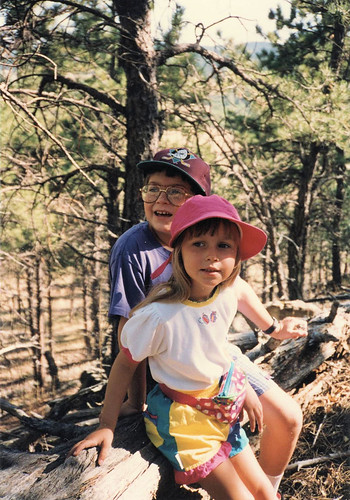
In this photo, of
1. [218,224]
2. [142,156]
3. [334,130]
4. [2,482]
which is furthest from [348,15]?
[2,482]

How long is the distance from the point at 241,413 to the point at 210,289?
732 mm

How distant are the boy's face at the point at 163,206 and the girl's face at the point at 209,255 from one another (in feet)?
1.66

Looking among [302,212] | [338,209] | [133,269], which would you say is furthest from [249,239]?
[338,209]

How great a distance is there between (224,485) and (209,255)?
1.01m

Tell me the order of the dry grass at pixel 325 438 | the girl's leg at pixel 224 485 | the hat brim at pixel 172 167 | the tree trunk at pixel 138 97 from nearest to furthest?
the girl's leg at pixel 224 485 → the hat brim at pixel 172 167 → the dry grass at pixel 325 438 → the tree trunk at pixel 138 97

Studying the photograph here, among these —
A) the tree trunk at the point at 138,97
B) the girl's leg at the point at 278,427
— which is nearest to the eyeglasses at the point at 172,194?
the girl's leg at the point at 278,427

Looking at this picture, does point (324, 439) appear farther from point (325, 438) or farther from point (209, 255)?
point (209, 255)

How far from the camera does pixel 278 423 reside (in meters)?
2.44

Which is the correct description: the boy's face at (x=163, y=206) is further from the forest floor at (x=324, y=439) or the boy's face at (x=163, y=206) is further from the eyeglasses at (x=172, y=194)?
the forest floor at (x=324, y=439)

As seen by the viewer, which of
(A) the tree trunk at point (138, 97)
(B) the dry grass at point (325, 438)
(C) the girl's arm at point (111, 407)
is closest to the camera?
(C) the girl's arm at point (111, 407)

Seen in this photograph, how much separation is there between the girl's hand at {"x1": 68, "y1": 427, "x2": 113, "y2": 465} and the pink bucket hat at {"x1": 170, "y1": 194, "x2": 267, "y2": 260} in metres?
0.94

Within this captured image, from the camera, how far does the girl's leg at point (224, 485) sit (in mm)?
1919

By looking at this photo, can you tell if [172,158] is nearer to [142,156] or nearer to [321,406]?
[321,406]

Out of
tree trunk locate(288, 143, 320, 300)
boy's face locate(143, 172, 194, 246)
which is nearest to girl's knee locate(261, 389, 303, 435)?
boy's face locate(143, 172, 194, 246)
